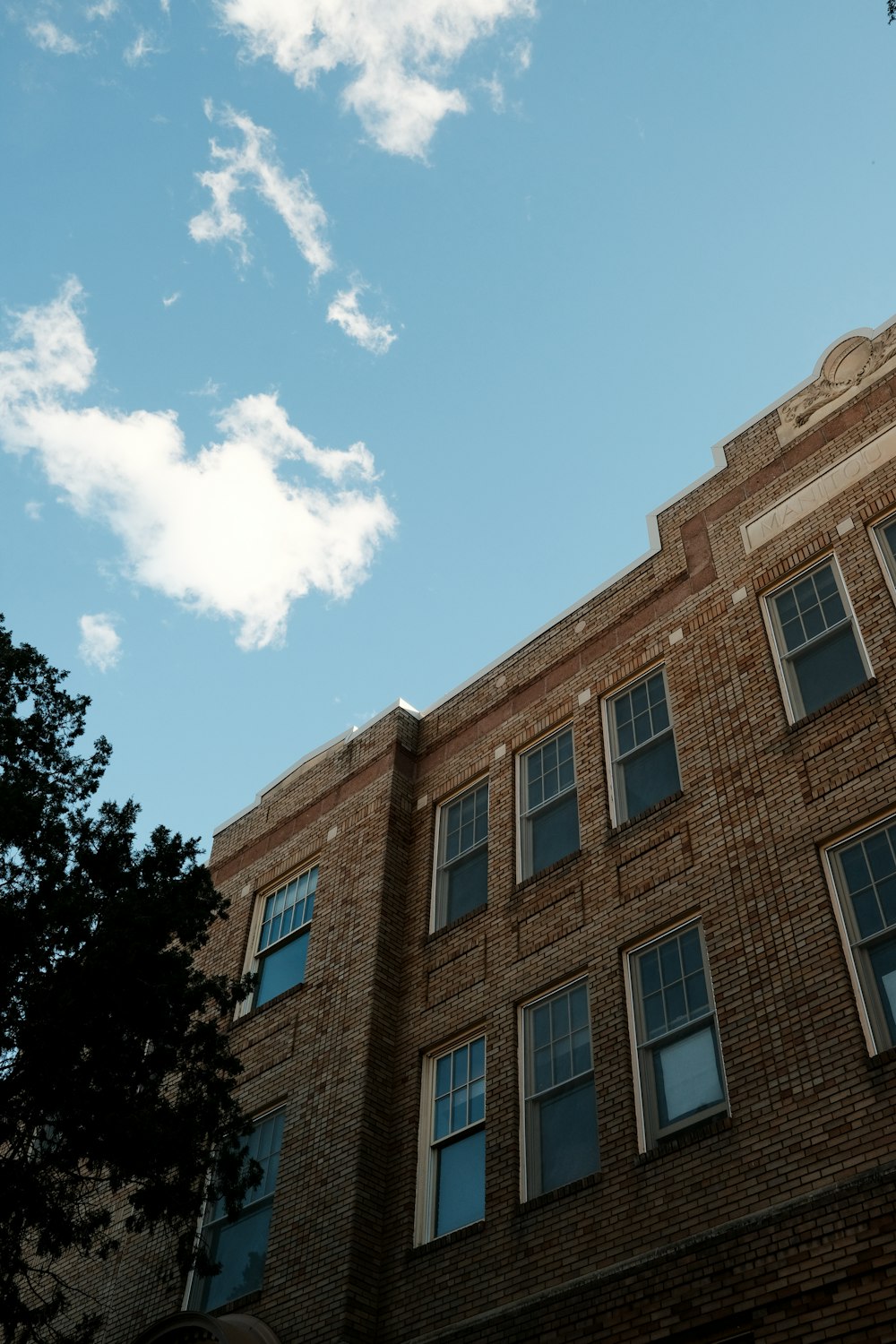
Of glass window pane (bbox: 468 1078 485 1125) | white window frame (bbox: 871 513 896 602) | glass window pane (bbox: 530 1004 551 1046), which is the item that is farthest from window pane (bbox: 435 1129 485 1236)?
white window frame (bbox: 871 513 896 602)

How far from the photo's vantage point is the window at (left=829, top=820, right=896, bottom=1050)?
1138cm

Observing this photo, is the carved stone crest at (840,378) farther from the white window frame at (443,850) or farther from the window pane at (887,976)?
the window pane at (887,976)

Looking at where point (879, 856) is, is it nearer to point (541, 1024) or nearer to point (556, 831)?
point (541, 1024)

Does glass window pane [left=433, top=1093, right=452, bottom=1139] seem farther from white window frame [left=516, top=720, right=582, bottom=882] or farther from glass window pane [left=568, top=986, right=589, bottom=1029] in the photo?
white window frame [left=516, top=720, right=582, bottom=882]

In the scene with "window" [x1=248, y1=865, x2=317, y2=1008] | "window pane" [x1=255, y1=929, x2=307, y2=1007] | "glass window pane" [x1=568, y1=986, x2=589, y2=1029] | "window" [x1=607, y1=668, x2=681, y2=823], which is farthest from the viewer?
"window" [x1=248, y1=865, x2=317, y2=1008]

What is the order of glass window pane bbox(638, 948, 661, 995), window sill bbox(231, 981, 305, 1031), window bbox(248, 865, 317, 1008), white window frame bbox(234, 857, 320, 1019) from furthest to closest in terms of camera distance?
white window frame bbox(234, 857, 320, 1019)
window bbox(248, 865, 317, 1008)
window sill bbox(231, 981, 305, 1031)
glass window pane bbox(638, 948, 661, 995)

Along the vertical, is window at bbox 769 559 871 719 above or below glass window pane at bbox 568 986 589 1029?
above

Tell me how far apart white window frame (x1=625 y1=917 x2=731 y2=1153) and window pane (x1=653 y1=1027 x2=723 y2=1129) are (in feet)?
0.16

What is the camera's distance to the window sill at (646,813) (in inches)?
582

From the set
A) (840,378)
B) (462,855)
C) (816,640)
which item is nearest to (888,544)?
(816,640)

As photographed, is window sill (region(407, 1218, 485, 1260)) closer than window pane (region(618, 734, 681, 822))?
A: Yes

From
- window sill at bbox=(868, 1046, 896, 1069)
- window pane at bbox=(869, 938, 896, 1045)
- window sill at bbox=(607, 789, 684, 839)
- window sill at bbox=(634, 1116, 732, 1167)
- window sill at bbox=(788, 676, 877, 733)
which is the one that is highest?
window sill at bbox=(607, 789, 684, 839)

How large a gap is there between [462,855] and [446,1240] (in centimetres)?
528

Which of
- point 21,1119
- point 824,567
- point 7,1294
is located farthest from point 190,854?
point 824,567
